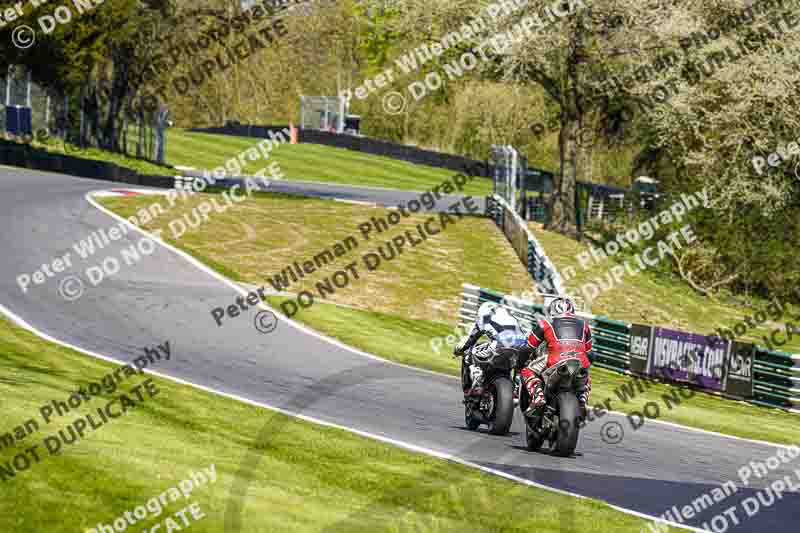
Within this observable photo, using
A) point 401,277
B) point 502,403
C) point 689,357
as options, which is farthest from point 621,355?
point 502,403

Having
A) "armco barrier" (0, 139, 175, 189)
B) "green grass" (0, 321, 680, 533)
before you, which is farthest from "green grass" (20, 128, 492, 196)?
"green grass" (0, 321, 680, 533)

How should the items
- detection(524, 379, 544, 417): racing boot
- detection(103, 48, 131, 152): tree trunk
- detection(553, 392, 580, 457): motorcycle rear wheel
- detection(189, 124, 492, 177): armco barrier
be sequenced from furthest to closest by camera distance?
detection(189, 124, 492, 177): armco barrier, detection(103, 48, 131, 152): tree trunk, detection(524, 379, 544, 417): racing boot, detection(553, 392, 580, 457): motorcycle rear wheel

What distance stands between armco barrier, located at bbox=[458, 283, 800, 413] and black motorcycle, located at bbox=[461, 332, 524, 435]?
5986 millimetres

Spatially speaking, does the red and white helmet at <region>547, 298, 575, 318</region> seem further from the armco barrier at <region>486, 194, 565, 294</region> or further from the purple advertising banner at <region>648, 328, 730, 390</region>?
the armco barrier at <region>486, 194, 565, 294</region>

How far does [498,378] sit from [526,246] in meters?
20.4

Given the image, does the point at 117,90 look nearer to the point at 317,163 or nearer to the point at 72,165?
the point at 72,165

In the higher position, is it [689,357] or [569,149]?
[569,149]

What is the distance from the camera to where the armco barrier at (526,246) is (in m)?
27.7

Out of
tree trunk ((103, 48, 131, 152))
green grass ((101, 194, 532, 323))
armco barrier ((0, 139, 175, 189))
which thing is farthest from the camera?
tree trunk ((103, 48, 131, 152))

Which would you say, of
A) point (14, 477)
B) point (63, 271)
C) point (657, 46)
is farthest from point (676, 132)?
point (14, 477)

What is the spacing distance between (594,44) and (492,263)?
30.4 ft

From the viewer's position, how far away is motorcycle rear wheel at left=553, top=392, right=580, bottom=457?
12.0m

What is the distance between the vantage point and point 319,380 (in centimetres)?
1641

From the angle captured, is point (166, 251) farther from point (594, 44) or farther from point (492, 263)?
point (594, 44)
